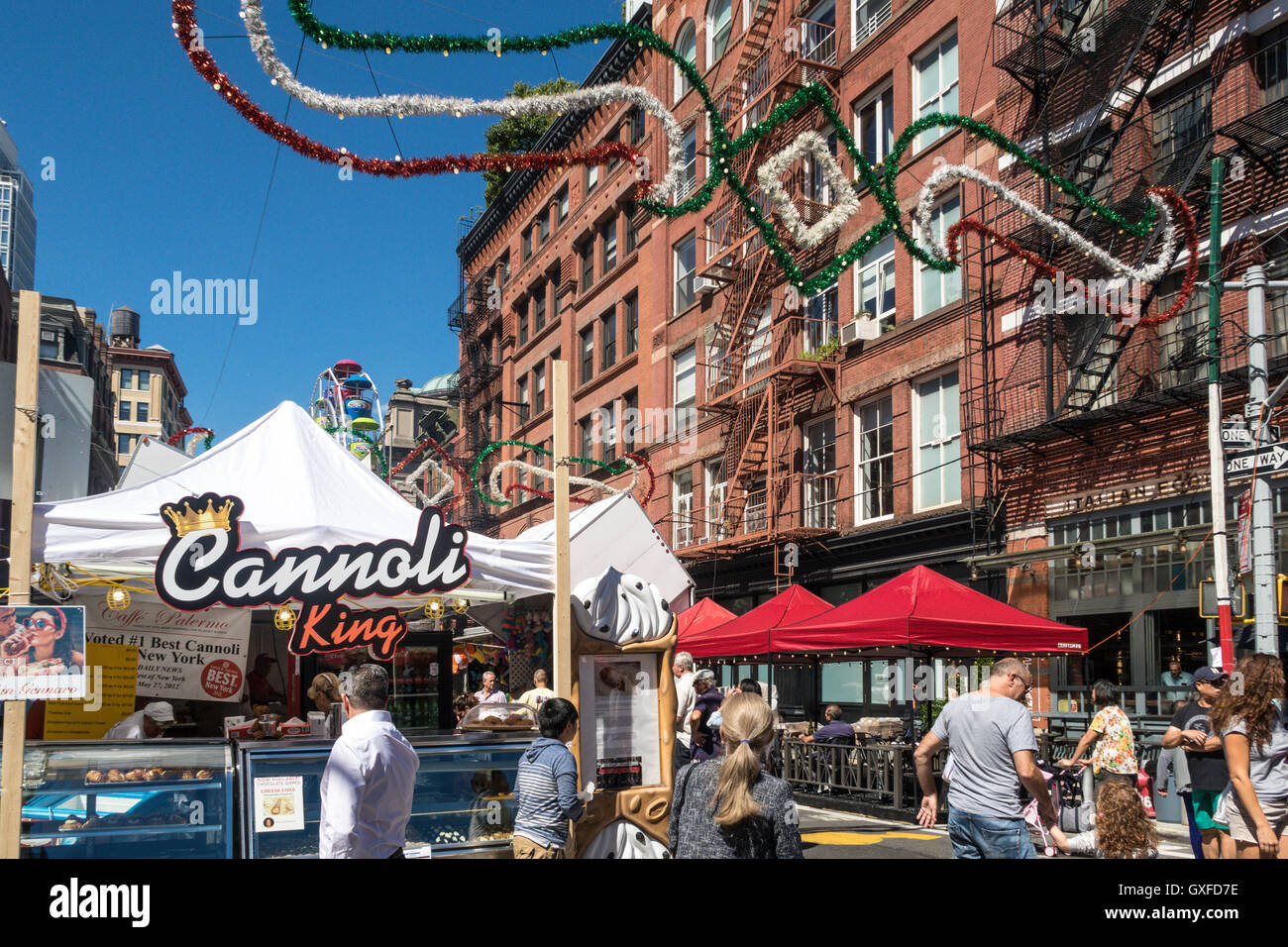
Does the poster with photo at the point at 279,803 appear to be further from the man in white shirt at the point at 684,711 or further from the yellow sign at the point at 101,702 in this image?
the man in white shirt at the point at 684,711

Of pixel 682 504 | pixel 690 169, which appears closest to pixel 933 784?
pixel 682 504

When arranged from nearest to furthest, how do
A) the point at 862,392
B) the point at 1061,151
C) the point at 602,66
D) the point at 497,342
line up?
the point at 1061,151
the point at 862,392
the point at 602,66
the point at 497,342

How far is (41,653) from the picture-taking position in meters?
5.80

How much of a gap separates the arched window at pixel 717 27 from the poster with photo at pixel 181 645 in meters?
24.1

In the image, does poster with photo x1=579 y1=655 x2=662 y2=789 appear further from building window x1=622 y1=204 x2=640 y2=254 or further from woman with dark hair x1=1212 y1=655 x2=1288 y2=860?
building window x1=622 y1=204 x2=640 y2=254

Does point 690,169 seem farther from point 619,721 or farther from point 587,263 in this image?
point 619,721

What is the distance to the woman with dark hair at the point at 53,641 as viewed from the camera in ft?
19.0

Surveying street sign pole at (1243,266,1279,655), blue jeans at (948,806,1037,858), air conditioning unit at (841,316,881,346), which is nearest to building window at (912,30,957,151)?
air conditioning unit at (841,316,881,346)

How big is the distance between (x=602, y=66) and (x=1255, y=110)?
22902 millimetres

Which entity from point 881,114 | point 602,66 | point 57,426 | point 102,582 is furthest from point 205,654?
point 602,66

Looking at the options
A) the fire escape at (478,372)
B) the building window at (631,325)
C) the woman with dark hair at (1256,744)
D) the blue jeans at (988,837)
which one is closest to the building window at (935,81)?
the building window at (631,325)

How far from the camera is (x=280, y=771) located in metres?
6.82

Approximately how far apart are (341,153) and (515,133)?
41790mm
